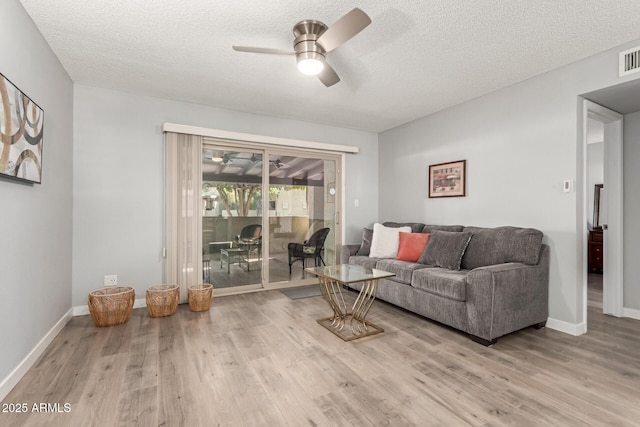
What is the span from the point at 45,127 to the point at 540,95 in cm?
457

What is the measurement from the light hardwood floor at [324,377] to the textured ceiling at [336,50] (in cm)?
252

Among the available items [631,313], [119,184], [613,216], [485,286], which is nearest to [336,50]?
[485,286]

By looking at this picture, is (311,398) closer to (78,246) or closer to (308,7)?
(308,7)

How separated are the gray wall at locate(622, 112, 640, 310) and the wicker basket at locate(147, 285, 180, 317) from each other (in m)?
4.88

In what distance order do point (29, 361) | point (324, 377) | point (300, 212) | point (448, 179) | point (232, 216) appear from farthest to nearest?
1. point (300, 212)
2. point (232, 216)
3. point (448, 179)
4. point (29, 361)
5. point (324, 377)

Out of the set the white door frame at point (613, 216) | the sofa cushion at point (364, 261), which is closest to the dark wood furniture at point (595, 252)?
the white door frame at point (613, 216)

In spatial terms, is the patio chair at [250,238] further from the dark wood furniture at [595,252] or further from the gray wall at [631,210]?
the dark wood furniture at [595,252]

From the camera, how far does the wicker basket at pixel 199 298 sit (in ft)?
11.2

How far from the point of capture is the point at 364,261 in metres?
4.04

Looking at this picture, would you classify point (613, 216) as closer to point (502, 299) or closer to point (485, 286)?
point (502, 299)

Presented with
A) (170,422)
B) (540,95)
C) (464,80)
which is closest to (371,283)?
(170,422)

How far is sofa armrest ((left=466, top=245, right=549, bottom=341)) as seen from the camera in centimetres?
256

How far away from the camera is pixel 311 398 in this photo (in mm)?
1853

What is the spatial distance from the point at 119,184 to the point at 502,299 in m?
4.11
